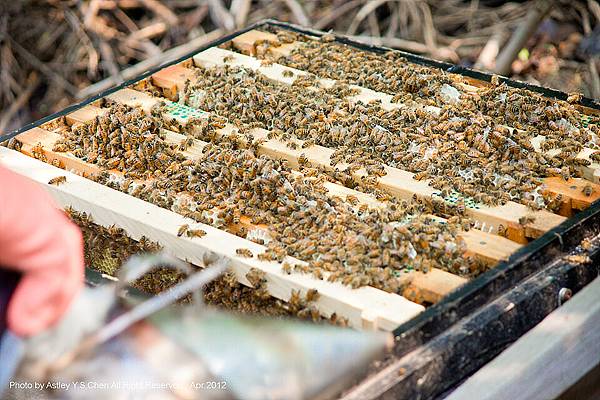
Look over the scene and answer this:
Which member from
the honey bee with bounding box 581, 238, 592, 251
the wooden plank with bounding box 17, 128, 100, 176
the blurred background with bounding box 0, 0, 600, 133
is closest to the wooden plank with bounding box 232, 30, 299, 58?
the wooden plank with bounding box 17, 128, 100, 176

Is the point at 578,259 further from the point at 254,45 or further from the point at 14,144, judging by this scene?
the point at 14,144

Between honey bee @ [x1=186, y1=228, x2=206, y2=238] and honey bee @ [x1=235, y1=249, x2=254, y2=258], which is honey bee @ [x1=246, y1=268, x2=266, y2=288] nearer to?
honey bee @ [x1=235, y1=249, x2=254, y2=258]

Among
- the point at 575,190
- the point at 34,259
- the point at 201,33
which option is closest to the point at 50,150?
the point at 34,259

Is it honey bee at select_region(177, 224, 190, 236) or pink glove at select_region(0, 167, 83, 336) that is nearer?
pink glove at select_region(0, 167, 83, 336)

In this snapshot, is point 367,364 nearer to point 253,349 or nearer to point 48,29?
point 253,349

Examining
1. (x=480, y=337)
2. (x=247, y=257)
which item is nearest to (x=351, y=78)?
(x=247, y=257)

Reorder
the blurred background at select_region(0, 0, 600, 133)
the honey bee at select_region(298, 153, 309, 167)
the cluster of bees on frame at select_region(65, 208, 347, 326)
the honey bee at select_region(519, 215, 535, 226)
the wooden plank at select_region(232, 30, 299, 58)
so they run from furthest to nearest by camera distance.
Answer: the blurred background at select_region(0, 0, 600, 133) → the wooden plank at select_region(232, 30, 299, 58) → the honey bee at select_region(298, 153, 309, 167) → the honey bee at select_region(519, 215, 535, 226) → the cluster of bees on frame at select_region(65, 208, 347, 326)

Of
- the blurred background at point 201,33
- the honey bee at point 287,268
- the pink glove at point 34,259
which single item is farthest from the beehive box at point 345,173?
the blurred background at point 201,33
